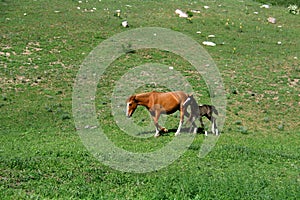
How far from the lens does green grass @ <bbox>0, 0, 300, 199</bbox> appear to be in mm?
12680

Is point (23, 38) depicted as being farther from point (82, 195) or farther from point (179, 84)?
point (82, 195)

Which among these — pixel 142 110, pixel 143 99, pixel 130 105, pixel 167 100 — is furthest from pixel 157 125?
pixel 142 110

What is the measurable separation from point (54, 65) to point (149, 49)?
6.52 metres

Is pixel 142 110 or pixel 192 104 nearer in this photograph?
pixel 192 104

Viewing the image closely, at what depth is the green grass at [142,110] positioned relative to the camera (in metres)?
12.7

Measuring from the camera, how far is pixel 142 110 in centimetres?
2161

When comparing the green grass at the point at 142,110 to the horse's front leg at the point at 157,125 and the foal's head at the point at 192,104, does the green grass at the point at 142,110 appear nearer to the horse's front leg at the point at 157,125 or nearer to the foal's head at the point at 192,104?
the horse's front leg at the point at 157,125

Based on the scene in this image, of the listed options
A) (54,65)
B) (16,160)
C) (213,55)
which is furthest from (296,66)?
(16,160)

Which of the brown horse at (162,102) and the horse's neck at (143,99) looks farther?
the brown horse at (162,102)

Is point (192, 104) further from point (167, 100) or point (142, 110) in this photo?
point (142, 110)

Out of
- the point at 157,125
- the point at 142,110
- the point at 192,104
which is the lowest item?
the point at 142,110

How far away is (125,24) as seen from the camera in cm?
3319

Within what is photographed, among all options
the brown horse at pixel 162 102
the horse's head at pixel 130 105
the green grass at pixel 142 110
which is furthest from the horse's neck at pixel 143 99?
the green grass at pixel 142 110

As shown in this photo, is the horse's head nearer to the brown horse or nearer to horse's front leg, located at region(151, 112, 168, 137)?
the brown horse
